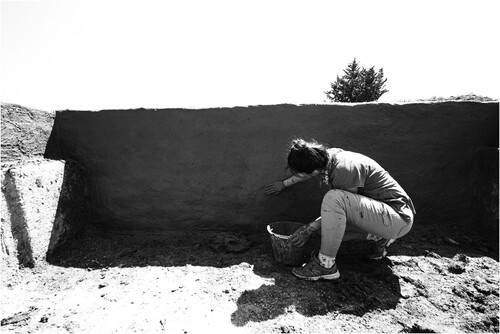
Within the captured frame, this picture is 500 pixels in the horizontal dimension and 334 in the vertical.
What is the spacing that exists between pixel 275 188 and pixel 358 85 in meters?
14.6

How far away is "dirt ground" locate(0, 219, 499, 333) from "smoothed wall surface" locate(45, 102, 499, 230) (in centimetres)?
23

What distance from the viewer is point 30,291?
5.72 ft

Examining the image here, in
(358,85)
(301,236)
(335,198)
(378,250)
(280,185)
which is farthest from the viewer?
(358,85)

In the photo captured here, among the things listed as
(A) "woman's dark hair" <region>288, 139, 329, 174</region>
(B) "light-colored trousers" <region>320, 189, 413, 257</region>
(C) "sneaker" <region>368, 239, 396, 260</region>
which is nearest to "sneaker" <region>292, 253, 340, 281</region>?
(B) "light-colored trousers" <region>320, 189, 413, 257</region>

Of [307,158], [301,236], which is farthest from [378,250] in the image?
[307,158]

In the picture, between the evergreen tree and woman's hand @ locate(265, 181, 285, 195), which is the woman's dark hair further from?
the evergreen tree

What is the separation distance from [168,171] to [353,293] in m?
1.60

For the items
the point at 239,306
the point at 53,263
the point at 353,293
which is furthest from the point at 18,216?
the point at 353,293

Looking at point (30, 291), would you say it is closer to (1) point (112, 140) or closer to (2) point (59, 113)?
(1) point (112, 140)

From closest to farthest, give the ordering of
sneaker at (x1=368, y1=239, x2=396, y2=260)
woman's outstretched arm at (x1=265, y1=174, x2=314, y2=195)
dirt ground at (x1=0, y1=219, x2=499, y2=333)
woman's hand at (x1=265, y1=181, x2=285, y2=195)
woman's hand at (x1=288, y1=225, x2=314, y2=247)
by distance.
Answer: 1. dirt ground at (x1=0, y1=219, x2=499, y2=333)
2. woman's hand at (x1=288, y1=225, x2=314, y2=247)
3. sneaker at (x1=368, y1=239, x2=396, y2=260)
4. woman's outstretched arm at (x1=265, y1=174, x2=314, y2=195)
5. woman's hand at (x1=265, y1=181, x2=285, y2=195)

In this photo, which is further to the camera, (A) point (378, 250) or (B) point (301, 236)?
(A) point (378, 250)

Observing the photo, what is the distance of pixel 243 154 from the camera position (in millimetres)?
2355

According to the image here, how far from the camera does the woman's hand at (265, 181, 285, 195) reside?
7.46 ft

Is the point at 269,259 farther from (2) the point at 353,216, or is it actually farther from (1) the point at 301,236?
(2) the point at 353,216
